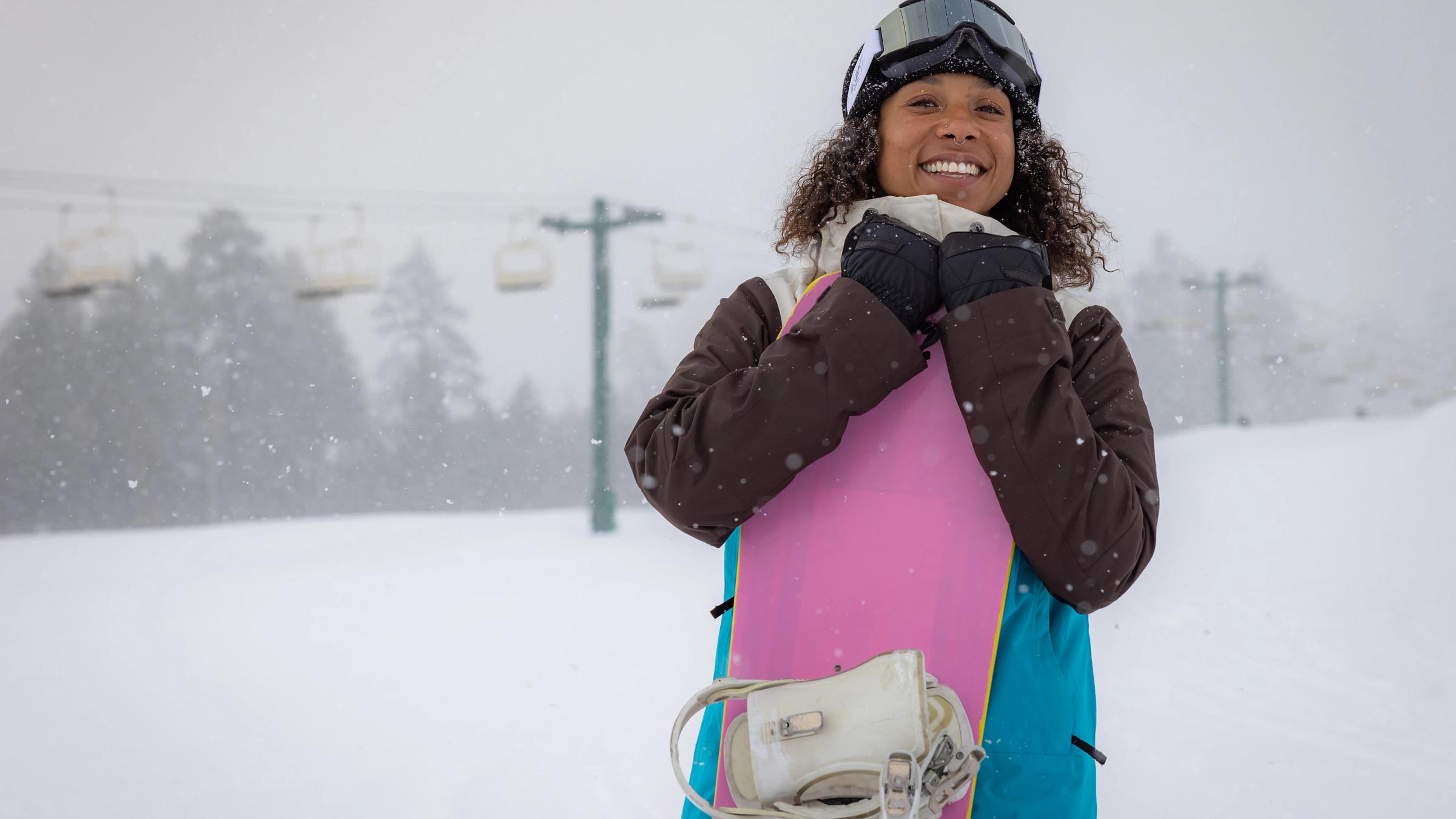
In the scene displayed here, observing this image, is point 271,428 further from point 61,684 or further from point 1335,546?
point 1335,546

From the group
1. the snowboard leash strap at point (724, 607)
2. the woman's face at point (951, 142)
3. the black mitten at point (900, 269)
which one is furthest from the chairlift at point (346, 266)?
the black mitten at point (900, 269)

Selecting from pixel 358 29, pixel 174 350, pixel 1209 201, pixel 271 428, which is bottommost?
pixel 271 428

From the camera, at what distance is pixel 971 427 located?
1022 millimetres

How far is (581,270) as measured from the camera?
120 ft

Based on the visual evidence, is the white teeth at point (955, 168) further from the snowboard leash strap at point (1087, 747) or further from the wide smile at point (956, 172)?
the snowboard leash strap at point (1087, 747)

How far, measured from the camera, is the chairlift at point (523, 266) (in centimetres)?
977

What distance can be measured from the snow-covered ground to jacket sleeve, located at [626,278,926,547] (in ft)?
7.74

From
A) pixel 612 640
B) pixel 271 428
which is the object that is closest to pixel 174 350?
Result: pixel 271 428

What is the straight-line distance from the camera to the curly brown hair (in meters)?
1.43

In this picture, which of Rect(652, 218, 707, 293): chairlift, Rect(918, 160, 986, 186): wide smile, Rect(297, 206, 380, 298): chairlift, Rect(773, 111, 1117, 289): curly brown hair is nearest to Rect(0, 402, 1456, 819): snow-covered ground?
Rect(773, 111, 1117, 289): curly brown hair

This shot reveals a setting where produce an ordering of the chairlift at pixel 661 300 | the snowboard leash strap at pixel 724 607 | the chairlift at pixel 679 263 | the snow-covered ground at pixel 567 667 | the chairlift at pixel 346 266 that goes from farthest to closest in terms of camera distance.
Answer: the chairlift at pixel 346 266 < the chairlift at pixel 661 300 < the chairlift at pixel 679 263 < the snow-covered ground at pixel 567 667 < the snowboard leash strap at pixel 724 607

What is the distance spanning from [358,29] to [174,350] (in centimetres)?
5588

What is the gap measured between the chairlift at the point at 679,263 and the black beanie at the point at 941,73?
8.07m

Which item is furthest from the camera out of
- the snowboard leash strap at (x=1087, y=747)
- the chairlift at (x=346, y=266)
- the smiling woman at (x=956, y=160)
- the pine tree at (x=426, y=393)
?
the pine tree at (x=426, y=393)
